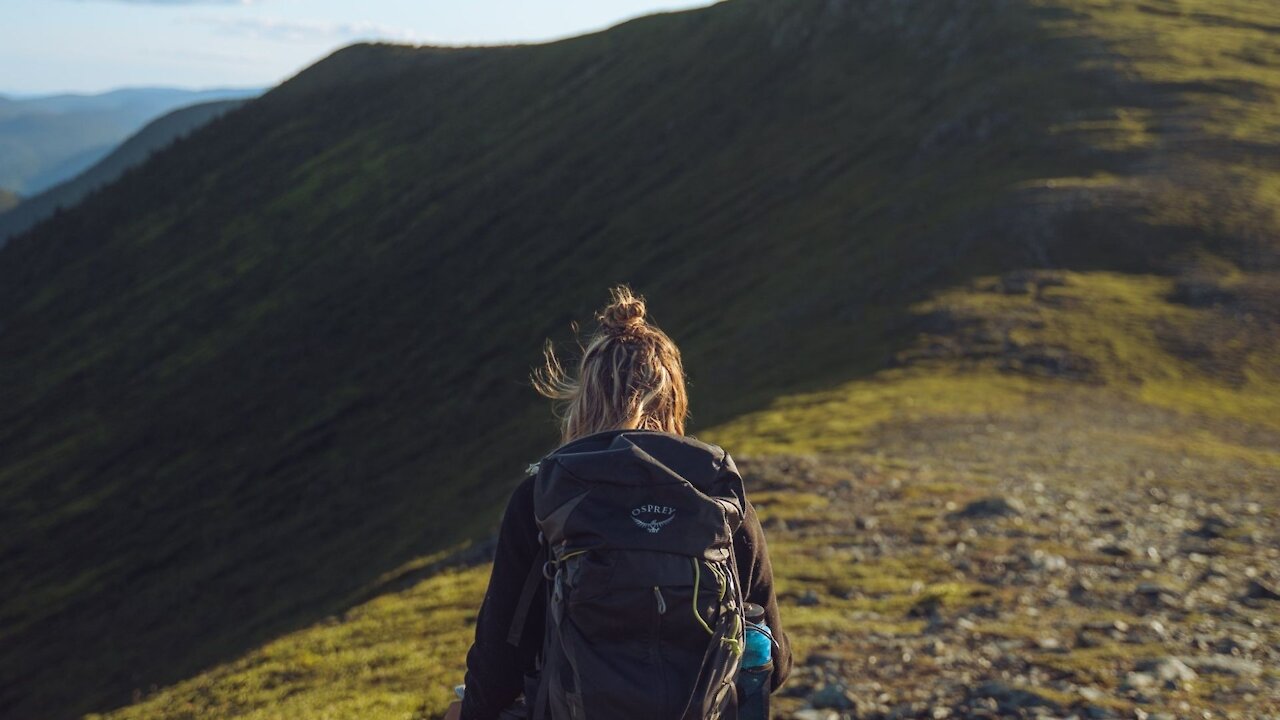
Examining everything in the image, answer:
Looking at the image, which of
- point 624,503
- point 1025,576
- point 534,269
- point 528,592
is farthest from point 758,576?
point 534,269

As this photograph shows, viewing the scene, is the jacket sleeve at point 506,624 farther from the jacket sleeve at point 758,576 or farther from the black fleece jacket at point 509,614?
the jacket sleeve at point 758,576

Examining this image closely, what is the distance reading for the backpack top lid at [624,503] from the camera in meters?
5.10

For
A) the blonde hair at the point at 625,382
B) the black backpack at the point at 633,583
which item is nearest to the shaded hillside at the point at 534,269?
the blonde hair at the point at 625,382

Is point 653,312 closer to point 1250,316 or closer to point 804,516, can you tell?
point 1250,316

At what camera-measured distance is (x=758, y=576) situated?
19.5 feet

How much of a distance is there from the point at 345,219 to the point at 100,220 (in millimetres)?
46589

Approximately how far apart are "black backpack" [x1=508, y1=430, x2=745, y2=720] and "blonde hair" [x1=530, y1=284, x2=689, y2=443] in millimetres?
394

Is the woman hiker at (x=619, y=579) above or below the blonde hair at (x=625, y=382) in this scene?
below

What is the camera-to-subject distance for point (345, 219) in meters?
121

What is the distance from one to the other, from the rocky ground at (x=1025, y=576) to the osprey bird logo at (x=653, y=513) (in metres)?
8.01

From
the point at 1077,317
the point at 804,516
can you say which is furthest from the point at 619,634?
the point at 1077,317

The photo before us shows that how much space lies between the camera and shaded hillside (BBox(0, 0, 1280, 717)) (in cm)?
4525

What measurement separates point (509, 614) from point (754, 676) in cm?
133

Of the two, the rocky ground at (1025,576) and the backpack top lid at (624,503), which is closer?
the backpack top lid at (624,503)
